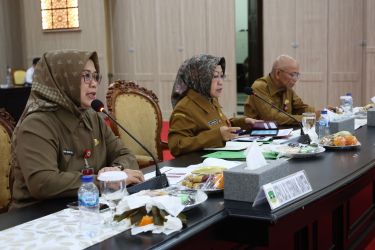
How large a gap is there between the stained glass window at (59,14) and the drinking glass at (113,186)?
7.49 meters

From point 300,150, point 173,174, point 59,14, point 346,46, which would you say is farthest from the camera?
point 59,14

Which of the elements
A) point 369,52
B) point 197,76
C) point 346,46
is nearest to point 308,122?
point 197,76

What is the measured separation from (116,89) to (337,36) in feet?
12.9

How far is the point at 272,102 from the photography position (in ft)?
12.2

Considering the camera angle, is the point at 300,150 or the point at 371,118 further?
the point at 371,118

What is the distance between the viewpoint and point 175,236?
125 cm

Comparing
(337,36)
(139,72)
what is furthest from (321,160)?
(139,72)

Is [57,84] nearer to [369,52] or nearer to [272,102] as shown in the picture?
[272,102]

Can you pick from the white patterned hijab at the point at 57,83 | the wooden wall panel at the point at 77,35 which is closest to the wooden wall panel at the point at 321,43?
the wooden wall panel at the point at 77,35

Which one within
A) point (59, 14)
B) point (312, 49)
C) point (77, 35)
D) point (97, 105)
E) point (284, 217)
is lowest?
point (284, 217)

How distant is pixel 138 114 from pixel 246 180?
75.8 inches

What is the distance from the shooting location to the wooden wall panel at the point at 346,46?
20.5ft

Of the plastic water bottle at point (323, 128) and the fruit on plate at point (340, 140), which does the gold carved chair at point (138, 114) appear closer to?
the plastic water bottle at point (323, 128)

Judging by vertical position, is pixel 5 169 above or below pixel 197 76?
below
